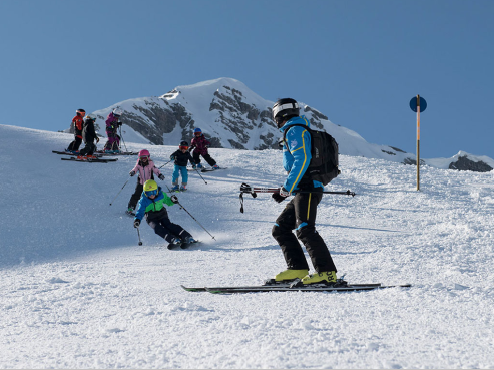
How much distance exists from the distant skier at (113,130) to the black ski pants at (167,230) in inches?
388

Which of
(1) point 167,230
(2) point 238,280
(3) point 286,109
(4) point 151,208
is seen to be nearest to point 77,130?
(4) point 151,208

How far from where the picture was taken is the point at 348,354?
2436 mm

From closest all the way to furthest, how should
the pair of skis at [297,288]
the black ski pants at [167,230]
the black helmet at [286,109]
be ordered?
the pair of skis at [297,288], the black helmet at [286,109], the black ski pants at [167,230]

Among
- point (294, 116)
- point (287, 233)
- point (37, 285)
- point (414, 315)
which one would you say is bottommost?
point (37, 285)

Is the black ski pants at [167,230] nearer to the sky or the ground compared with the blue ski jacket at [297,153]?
nearer to the ground

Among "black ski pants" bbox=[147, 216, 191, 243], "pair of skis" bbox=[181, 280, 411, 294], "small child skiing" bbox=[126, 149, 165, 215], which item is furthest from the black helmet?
"small child skiing" bbox=[126, 149, 165, 215]

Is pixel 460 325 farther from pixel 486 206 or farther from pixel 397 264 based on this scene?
pixel 486 206

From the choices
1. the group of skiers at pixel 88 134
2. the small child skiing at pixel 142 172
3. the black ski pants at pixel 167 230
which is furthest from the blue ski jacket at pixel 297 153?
the group of skiers at pixel 88 134

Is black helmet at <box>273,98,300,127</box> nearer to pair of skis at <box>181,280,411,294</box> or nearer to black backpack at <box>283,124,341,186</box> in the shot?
black backpack at <box>283,124,341,186</box>

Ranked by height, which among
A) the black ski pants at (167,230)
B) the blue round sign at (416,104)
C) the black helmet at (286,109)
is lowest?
the black ski pants at (167,230)

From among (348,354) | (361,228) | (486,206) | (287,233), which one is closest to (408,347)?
(348,354)

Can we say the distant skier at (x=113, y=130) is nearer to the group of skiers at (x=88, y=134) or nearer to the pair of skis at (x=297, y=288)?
the group of skiers at (x=88, y=134)

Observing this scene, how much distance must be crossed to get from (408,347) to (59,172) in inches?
551

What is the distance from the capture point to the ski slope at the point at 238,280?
2.55 meters
